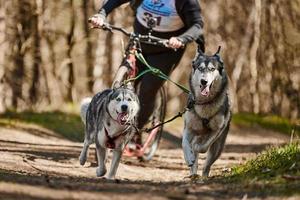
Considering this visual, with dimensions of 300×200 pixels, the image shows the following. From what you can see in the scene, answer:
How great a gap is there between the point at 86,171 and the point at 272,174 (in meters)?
2.68

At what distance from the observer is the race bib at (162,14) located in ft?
29.2

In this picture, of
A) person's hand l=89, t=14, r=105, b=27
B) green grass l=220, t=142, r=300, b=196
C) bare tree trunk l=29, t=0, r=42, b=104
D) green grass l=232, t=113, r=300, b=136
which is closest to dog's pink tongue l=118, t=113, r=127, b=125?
green grass l=220, t=142, r=300, b=196

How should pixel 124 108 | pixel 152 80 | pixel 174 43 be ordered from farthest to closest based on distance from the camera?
pixel 152 80, pixel 174 43, pixel 124 108

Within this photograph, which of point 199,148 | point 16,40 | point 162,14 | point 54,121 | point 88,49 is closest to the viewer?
point 199,148

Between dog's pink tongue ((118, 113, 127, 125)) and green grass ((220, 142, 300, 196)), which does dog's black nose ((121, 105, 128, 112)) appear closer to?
dog's pink tongue ((118, 113, 127, 125))

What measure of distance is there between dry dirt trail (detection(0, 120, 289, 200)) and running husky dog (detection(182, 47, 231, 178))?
416 millimetres

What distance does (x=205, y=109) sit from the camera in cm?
784

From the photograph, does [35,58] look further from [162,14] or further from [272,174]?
[272,174]

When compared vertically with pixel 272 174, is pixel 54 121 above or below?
below

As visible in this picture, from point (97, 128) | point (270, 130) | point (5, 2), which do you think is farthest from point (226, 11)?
point (97, 128)

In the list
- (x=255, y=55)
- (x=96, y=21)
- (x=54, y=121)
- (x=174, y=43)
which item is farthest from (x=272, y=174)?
(x=255, y=55)

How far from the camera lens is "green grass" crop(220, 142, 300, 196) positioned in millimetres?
5719

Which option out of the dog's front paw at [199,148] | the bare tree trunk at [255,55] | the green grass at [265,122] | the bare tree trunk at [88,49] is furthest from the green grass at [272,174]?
the bare tree trunk at [255,55]

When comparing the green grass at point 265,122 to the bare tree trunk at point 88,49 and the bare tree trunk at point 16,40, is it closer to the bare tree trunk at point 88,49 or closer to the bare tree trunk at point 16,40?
the bare tree trunk at point 88,49
